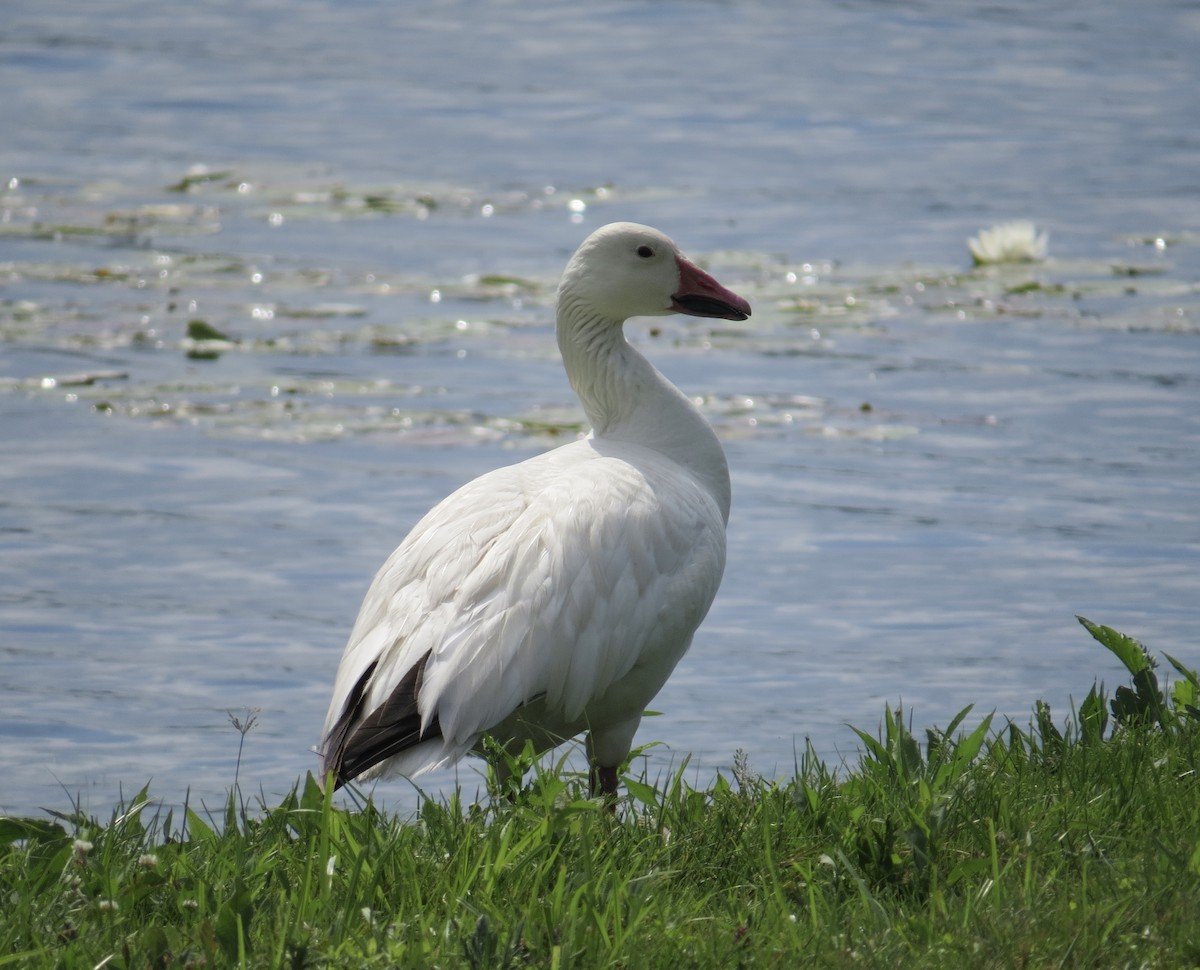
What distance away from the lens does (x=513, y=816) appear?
11.8 feet

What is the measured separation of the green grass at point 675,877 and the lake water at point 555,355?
64 cm

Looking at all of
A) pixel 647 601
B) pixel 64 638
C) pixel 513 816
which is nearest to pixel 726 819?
pixel 513 816

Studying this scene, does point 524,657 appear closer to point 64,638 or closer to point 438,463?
point 64,638

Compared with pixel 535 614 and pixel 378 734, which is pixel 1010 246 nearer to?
pixel 535 614

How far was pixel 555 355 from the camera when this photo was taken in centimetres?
941

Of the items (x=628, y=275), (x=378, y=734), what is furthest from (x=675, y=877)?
(x=628, y=275)

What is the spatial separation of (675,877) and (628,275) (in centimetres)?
242

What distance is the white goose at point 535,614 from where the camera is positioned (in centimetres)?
412

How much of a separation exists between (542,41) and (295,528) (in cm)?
1147

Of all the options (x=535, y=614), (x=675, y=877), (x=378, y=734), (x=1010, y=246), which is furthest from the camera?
(x=1010, y=246)

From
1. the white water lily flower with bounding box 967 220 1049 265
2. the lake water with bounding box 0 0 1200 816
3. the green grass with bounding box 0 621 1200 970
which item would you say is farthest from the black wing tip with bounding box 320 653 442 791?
the white water lily flower with bounding box 967 220 1049 265

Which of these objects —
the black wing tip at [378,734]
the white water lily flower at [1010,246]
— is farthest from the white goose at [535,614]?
the white water lily flower at [1010,246]

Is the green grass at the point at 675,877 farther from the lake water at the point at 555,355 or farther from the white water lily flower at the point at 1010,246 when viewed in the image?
the white water lily flower at the point at 1010,246

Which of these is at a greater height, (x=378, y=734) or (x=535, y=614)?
(x=535, y=614)
